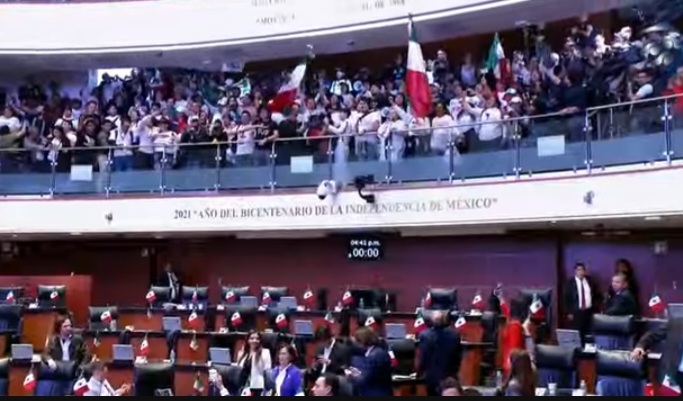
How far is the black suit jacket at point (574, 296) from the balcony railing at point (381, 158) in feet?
5.77

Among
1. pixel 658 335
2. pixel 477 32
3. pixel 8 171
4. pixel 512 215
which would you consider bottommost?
pixel 658 335

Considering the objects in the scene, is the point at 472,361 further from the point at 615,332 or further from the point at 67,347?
the point at 67,347

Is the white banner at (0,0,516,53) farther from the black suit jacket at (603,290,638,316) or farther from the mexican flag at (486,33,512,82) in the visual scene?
the black suit jacket at (603,290,638,316)

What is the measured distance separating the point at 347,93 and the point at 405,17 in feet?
5.96

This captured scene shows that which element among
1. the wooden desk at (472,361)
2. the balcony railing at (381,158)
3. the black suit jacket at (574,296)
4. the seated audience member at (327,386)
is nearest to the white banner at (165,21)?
the balcony railing at (381,158)

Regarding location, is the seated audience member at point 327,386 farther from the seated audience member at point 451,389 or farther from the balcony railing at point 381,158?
the balcony railing at point 381,158

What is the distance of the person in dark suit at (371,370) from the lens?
9.10 meters

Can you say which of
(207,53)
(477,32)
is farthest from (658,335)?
(207,53)

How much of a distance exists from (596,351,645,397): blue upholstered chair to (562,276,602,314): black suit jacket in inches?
204

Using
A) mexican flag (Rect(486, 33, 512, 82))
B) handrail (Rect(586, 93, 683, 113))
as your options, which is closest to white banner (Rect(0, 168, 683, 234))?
handrail (Rect(586, 93, 683, 113))

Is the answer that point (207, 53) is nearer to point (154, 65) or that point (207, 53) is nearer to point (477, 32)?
point (154, 65)

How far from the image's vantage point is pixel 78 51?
22.2 metres

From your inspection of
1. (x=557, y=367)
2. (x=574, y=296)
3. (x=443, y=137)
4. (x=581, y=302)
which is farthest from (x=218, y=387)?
(x=443, y=137)

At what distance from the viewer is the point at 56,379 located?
10750mm
